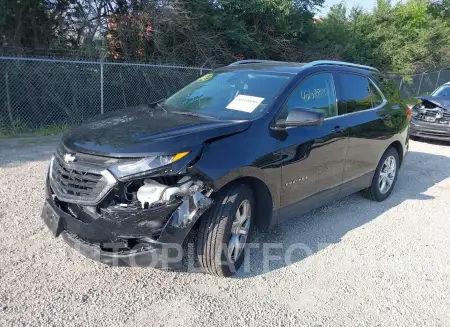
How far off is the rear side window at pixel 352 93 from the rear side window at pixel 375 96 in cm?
9

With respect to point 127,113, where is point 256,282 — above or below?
below

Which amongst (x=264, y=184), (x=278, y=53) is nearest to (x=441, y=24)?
(x=278, y=53)

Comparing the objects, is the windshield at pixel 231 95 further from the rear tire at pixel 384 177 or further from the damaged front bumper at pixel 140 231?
the rear tire at pixel 384 177

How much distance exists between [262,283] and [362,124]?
2.37 meters

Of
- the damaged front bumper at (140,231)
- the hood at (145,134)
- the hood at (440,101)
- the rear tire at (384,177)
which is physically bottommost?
the rear tire at (384,177)

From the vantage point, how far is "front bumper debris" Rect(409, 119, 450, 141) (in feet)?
30.1

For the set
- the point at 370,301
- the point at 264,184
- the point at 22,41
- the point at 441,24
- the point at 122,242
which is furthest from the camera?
the point at 441,24

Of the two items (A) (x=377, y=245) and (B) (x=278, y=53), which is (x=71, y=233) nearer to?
(A) (x=377, y=245)

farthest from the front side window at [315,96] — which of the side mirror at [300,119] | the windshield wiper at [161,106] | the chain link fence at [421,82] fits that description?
the chain link fence at [421,82]

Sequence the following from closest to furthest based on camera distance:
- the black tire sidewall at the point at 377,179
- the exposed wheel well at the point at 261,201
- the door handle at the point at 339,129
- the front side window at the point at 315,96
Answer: the exposed wheel well at the point at 261,201
the front side window at the point at 315,96
the door handle at the point at 339,129
the black tire sidewall at the point at 377,179

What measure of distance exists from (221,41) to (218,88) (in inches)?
326

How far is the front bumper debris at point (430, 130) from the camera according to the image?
30.1 feet

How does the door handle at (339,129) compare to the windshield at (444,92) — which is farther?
the windshield at (444,92)

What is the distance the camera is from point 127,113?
3781 millimetres
